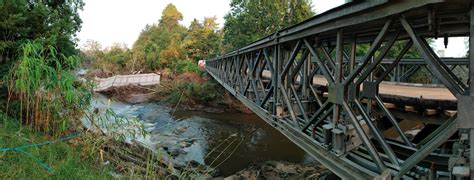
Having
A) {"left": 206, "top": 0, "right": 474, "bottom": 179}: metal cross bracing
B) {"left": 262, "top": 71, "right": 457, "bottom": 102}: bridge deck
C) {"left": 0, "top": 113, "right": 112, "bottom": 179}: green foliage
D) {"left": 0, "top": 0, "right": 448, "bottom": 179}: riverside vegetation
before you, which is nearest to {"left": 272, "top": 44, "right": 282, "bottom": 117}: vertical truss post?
{"left": 206, "top": 0, "right": 474, "bottom": 179}: metal cross bracing

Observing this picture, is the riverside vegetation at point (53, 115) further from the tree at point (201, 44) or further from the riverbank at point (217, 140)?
the tree at point (201, 44)

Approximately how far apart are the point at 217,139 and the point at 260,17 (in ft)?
43.3

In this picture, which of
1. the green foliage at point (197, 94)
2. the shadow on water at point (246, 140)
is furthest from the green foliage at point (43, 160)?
the green foliage at point (197, 94)

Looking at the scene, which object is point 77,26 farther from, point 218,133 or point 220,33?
point 220,33

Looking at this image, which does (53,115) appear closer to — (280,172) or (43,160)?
(43,160)

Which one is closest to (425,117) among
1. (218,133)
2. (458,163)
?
(458,163)

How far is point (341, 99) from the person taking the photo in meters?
3.38

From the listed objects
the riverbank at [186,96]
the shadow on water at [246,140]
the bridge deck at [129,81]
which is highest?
the bridge deck at [129,81]

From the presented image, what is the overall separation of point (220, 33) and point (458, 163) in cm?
3288

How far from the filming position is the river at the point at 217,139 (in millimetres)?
8891

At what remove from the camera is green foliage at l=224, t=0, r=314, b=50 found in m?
22.4

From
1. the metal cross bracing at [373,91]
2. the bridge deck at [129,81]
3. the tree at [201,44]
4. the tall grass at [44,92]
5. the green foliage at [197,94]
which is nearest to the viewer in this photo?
the metal cross bracing at [373,91]

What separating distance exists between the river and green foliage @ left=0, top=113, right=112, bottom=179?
5.75 ft

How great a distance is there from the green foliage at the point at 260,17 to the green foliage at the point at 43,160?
18.5 meters
